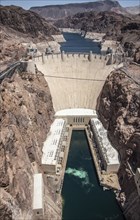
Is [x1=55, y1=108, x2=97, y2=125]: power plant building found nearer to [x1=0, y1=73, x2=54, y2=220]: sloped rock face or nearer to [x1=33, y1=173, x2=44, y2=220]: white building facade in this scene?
[x1=0, y1=73, x2=54, y2=220]: sloped rock face

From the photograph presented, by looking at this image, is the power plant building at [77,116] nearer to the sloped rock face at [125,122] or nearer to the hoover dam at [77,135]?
the hoover dam at [77,135]

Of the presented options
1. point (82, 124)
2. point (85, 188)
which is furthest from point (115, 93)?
point (85, 188)

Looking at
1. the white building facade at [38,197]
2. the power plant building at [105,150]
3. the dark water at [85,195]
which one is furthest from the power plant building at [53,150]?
the power plant building at [105,150]

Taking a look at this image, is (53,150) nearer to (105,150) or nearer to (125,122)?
(105,150)

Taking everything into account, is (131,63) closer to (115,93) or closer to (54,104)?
(115,93)

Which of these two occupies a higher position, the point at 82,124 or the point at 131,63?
the point at 131,63

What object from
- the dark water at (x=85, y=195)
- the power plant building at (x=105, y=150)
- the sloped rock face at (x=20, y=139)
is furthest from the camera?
the power plant building at (x=105, y=150)

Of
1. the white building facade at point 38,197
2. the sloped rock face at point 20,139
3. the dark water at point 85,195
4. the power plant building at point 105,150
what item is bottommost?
the dark water at point 85,195
